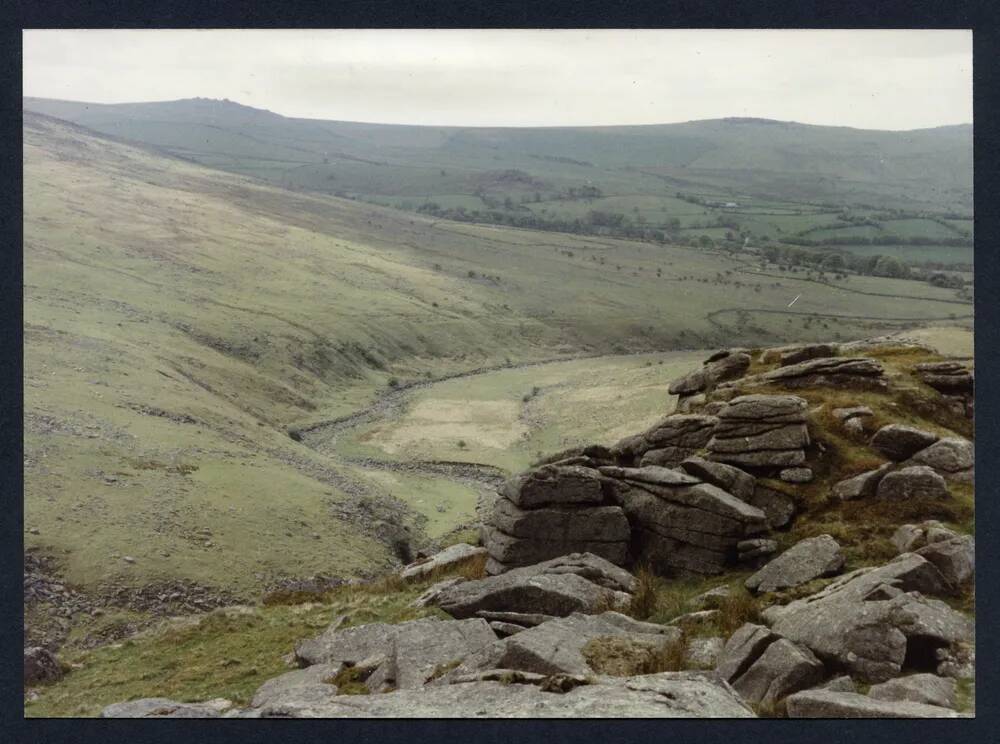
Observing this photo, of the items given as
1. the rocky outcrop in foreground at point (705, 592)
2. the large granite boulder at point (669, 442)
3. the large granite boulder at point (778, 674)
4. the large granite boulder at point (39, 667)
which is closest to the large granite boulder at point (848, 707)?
the rocky outcrop in foreground at point (705, 592)

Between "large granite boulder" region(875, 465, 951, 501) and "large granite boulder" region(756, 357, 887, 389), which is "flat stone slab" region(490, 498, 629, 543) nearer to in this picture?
"large granite boulder" region(875, 465, 951, 501)

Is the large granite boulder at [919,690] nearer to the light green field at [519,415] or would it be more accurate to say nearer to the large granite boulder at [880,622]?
the large granite boulder at [880,622]

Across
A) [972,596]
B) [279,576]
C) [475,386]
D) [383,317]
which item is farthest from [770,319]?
[972,596]

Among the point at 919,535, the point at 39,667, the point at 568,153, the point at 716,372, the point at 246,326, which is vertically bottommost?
the point at 39,667

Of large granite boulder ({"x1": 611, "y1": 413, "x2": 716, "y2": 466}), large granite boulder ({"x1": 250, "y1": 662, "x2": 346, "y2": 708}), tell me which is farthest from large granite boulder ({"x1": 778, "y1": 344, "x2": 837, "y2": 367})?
large granite boulder ({"x1": 250, "y1": 662, "x2": 346, "y2": 708})

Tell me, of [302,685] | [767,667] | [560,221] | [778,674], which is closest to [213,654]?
[302,685]

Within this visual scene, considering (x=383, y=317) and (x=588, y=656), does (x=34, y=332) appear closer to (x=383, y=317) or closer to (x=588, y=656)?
(x=588, y=656)

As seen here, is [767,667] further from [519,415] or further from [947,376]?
[519,415]
